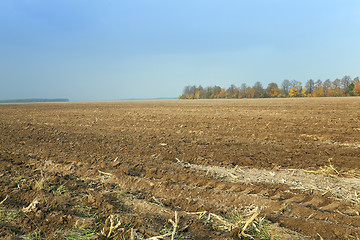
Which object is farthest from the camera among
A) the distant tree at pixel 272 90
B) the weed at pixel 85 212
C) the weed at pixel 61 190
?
the distant tree at pixel 272 90

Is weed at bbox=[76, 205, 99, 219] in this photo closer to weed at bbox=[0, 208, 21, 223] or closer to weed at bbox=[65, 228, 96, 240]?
weed at bbox=[65, 228, 96, 240]

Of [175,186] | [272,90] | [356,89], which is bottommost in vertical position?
[175,186]

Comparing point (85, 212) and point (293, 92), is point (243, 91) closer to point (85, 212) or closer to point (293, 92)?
point (293, 92)

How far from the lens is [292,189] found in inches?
177

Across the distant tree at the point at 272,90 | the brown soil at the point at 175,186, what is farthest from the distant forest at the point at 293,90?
the brown soil at the point at 175,186

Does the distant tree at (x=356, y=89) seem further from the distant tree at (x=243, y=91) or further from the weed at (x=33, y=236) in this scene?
the weed at (x=33, y=236)

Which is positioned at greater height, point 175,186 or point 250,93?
point 250,93

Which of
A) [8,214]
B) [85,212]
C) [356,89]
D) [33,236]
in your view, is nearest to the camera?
[33,236]

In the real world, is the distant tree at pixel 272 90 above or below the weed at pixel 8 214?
above

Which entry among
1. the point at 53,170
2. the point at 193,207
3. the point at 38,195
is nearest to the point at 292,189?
the point at 193,207

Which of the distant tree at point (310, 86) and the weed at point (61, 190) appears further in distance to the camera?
the distant tree at point (310, 86)

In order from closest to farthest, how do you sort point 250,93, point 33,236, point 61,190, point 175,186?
point 33,236
point 61,190
point 175,186
point 250,93

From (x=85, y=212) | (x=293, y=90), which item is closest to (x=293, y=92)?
(x=293, y=90)

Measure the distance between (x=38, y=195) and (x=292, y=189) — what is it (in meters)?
4.14
